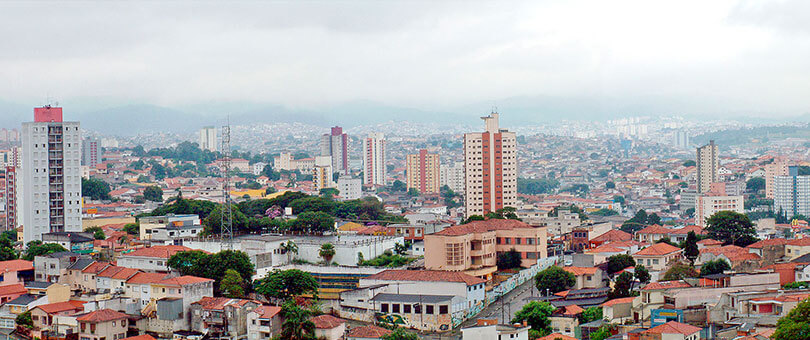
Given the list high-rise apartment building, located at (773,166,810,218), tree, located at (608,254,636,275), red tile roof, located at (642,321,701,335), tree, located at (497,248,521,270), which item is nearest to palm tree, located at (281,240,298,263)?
tree, located at (497,248,521,270)

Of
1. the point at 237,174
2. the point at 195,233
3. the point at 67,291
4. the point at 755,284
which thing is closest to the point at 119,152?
the point at 237,174

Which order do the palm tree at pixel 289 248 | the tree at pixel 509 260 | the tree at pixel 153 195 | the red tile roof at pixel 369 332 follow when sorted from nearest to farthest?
the red tile roof at pixel 369 332 < the palm tree at pixel 289 248 < the tree at pixel 509 260 < the tree at pixel 153 195

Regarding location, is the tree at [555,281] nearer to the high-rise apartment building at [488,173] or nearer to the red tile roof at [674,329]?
the red tile roof at [674,329]

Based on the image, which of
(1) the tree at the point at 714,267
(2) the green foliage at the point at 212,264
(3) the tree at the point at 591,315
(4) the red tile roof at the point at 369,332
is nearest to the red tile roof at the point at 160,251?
(2) the green foliage at the point at 212,264

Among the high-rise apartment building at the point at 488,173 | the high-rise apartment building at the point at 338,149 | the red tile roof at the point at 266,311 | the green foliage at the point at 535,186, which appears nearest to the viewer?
the red tile roof at the point at 266,311

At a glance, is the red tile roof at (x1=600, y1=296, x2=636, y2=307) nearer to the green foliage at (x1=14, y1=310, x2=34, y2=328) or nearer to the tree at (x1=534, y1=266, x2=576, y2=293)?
the tree at (x1=534, y1=266, x2=576, y2=293)

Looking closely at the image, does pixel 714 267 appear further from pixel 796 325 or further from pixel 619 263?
pixel 796 325

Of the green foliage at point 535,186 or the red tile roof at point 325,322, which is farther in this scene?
the green foliage at point 535,186
